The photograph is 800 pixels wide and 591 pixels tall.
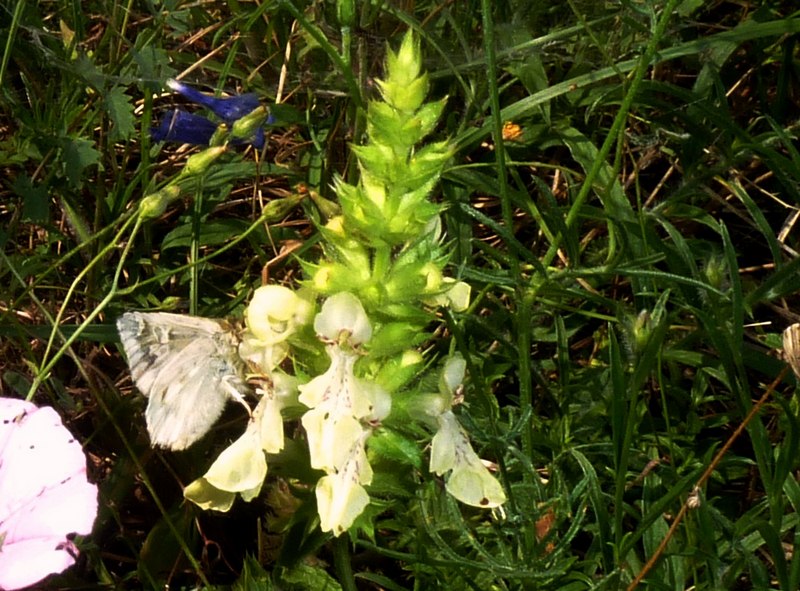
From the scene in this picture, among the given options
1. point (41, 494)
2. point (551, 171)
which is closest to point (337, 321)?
point (41, 494)

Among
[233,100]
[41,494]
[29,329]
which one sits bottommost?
[29,329]

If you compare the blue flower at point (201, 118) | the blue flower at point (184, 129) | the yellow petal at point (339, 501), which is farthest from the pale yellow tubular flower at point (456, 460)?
the blue flower at point (184, 129)

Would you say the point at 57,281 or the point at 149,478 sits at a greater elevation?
the point at 57,281

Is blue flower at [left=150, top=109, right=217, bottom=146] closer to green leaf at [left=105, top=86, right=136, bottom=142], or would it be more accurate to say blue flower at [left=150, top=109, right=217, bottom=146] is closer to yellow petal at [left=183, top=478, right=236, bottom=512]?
green leaf at [left=105, top=86, right=136, bottom=142]

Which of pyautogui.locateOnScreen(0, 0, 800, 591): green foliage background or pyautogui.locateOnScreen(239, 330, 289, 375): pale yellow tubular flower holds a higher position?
pyautogui.locateOnScreen(239, 330, 289, 375): pale yellow tubular flower

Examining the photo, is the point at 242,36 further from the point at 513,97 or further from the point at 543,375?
the point at 543,375

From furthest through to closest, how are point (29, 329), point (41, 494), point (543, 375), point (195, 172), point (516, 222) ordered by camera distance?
point (516, 222), point (543, 375), point (29, 329), point (195, 172), point (41, 494)

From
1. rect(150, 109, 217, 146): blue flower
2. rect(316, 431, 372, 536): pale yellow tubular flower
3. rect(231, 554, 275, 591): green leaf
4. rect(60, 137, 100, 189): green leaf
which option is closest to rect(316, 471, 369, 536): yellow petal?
rect(316, 431, 372, 536): pale yellow tubular flower
